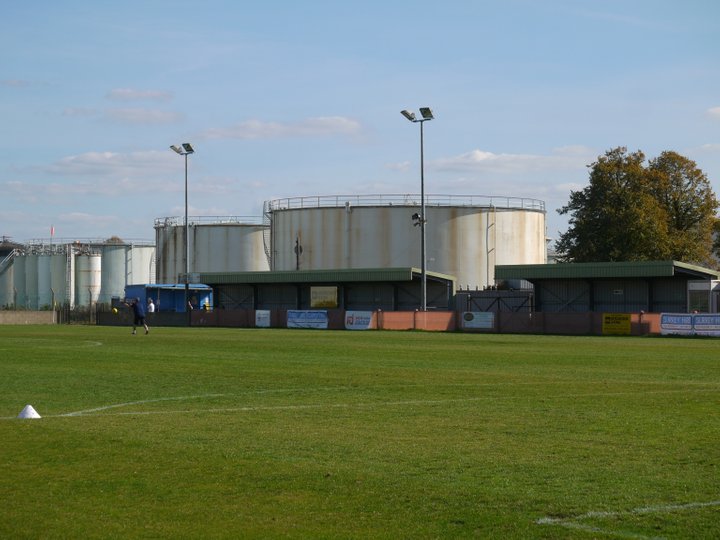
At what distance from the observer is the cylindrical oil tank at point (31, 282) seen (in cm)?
11731

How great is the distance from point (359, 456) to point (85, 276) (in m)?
110

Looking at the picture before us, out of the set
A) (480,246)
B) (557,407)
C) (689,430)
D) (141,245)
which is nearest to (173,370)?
(557,407)

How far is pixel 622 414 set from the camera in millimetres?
16062

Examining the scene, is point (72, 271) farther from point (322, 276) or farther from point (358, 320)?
point (358, 320)

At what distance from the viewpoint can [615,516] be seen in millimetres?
8703

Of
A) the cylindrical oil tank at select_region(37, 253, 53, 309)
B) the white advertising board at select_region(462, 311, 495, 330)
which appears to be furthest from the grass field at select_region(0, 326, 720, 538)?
the cylindrical oil tank at select_region(37, 253, 53, 309)

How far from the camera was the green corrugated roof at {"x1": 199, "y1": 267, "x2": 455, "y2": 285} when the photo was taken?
7456 cm

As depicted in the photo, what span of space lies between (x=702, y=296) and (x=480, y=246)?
30502 mm

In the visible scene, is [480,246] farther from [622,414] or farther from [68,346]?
[622,414]

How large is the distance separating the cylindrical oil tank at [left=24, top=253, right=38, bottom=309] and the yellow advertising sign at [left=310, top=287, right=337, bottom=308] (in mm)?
48153

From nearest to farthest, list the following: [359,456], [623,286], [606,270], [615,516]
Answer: [615,516]
[359,456]
[606,270]
[623,286]

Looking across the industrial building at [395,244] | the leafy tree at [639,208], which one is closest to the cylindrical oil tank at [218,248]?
the industrial building at [395,244]

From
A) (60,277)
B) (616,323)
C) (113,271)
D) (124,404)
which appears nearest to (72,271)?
(60,277)

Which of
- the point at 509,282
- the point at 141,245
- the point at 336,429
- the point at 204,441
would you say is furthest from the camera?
the point at 141,245
